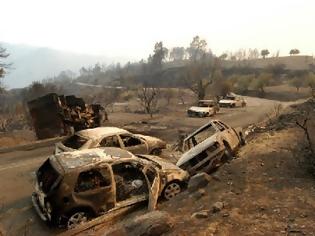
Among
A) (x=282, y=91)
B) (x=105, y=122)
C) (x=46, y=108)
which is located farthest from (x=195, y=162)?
(x=282, y=91)

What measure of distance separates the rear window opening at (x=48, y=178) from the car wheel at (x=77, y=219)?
698 mm

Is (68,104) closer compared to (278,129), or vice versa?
(278,129)

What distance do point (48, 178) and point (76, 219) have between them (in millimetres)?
1086

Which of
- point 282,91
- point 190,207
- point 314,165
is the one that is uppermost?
point 314,165

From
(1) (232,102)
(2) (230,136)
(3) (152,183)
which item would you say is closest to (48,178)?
(3) (152,183)

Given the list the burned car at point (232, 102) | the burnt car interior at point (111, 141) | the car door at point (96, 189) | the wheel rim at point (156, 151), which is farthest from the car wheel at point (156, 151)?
the burned car at point (232, 102)

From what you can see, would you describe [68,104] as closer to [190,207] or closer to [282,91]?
[190,207]

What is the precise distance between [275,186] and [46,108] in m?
13.8

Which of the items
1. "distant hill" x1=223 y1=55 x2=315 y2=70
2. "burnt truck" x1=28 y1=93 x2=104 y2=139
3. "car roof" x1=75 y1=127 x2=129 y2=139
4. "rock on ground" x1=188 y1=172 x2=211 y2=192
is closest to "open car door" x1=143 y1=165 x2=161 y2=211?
"rock on ground" x1=188 y1=172 x2=211 y2=192

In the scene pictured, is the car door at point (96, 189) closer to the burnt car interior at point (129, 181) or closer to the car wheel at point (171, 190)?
the burnt car interior at point (129, 181)

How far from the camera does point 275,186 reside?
8.62 meters

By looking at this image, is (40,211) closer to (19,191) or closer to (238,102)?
(19,191)

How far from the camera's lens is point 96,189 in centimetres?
854

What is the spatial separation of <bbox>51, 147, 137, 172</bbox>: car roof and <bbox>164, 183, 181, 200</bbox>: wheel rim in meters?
1.10
